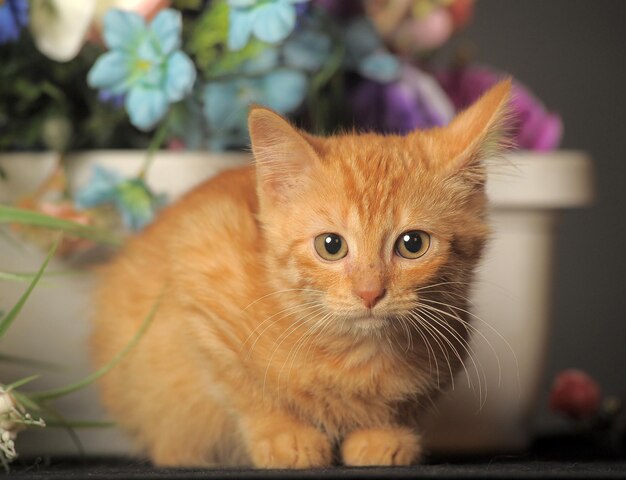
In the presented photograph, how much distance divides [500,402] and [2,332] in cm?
73

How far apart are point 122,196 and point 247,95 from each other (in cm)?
25

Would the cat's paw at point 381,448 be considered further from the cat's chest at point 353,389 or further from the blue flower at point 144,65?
the blue flower at point 144,65

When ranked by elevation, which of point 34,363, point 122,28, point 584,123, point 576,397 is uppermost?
point 122,28

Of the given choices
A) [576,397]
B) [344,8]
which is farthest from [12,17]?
[576,397]

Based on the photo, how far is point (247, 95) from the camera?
4.47ft

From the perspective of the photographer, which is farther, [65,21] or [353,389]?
[65,21]

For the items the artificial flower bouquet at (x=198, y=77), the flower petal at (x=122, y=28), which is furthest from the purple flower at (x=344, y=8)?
the flower petal at (x=122, y=28)

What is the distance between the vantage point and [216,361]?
1.06m

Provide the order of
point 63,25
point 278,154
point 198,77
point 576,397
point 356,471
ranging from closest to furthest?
point 356,471
point 278,154
point 63,25
point 198,77
point 576,397

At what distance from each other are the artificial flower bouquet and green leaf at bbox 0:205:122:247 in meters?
0.04

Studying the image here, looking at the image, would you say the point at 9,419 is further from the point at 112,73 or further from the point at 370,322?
the point at 112,73

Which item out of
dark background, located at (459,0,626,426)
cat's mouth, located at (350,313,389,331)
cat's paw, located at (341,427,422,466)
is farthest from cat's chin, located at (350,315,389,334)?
dark background, located at (459,0,626,426)

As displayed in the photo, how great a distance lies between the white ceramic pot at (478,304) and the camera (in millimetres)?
1296

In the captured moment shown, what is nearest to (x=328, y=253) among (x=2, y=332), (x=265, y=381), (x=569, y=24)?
(x=265, y=381)
